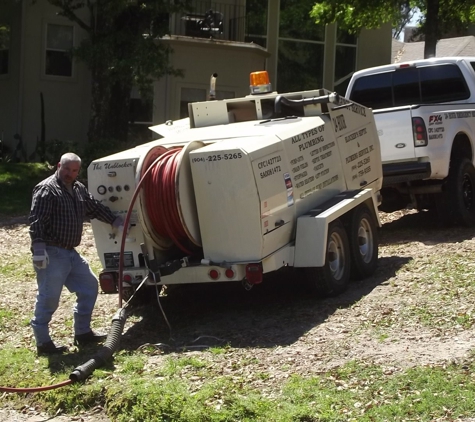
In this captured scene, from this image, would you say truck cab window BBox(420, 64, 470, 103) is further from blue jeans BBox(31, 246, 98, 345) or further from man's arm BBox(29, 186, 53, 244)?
man's arm BBox(29, 186, 53, 244)

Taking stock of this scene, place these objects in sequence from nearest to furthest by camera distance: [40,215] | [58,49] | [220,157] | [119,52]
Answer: [40,215] < [220,157] < [119,52] < [58,49]

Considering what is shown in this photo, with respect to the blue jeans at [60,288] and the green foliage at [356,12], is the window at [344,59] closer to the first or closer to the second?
the green foliage at [356,12]

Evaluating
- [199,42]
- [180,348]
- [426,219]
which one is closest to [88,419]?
[180,348]

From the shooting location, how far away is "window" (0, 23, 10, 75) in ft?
83.3

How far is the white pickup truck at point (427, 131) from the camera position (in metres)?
11.9

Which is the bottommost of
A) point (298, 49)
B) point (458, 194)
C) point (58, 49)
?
point (458, 194)

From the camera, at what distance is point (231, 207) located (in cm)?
832

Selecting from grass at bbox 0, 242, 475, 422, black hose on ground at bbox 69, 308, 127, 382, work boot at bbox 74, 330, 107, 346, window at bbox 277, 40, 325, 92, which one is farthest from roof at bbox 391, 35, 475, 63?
grass at bbox 0, 242, 475, 422

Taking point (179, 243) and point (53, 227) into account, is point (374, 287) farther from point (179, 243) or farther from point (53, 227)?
point (53, 227)

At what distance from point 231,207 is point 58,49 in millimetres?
17927

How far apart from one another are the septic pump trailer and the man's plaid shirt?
48cm

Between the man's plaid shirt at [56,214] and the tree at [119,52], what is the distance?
11583mm

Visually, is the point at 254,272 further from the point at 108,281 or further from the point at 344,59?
the point at 344,59

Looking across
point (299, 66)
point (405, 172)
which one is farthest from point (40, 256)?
point (299, 66)
